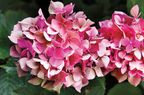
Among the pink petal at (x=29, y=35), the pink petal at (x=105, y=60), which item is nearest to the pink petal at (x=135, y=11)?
the pink petal at (x=105, y=60)

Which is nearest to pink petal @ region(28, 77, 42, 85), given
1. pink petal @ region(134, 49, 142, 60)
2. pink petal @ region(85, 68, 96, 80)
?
pink petal @ region(85, 68, 96, 80)

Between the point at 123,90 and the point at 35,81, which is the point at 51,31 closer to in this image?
the point at 35,81

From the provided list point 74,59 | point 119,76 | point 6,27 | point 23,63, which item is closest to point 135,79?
point 119,76

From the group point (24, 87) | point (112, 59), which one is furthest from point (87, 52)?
point (24, 87)

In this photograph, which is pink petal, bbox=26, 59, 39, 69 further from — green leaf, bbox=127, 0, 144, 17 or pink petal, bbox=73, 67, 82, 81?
green leaf, bbox=127, 0, 144, 17

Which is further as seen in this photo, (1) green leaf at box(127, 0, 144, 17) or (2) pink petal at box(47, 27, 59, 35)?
(1) green leaf at box(127, 0, 144, 17)

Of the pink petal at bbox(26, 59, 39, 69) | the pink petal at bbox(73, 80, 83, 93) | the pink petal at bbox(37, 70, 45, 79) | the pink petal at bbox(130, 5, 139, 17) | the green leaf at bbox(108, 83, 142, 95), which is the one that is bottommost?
the green leaf at bbox(108, 83, 142, 95)

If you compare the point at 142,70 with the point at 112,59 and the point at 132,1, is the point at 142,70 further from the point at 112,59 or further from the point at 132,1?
the point at 132,1
